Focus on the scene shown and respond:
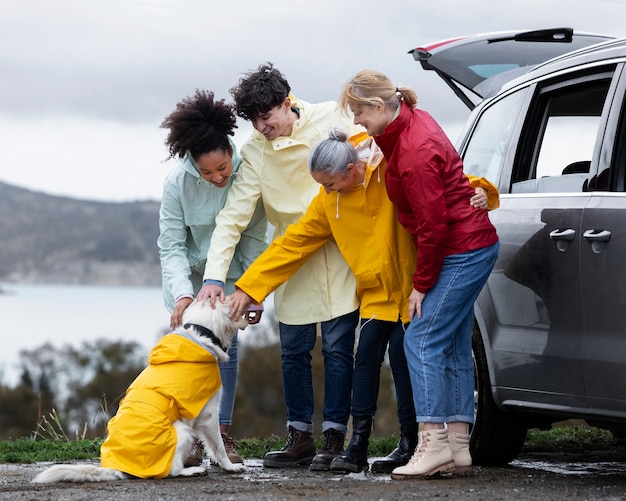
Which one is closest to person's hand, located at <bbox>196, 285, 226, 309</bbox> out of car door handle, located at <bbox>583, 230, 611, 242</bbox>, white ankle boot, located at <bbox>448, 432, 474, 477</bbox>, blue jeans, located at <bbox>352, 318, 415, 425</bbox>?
blue jeans, located at <bbox>352, 318, 415, 425</bbox>

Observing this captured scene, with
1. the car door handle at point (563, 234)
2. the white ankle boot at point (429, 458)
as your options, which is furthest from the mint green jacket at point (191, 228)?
the car door handle at point (563, 234)

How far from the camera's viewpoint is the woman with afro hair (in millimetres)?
5746

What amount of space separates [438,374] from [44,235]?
306 feet

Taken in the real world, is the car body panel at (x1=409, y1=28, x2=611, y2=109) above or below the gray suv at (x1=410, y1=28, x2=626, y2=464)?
above

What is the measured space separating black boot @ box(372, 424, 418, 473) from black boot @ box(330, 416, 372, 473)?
0.09 metres

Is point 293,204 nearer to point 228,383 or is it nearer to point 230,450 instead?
point 228,383

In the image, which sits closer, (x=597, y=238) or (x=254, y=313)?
(x=597, y=238)

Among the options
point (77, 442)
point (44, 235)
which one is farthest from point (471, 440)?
point (44, 235)

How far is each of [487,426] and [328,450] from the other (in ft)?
2.90

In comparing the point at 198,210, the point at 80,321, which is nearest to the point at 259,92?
the point at 198,210

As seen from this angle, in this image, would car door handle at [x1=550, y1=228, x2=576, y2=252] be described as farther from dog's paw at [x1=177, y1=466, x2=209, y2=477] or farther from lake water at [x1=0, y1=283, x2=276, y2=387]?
lake water at [x1=0, y1=283, x2=276, y2=387]

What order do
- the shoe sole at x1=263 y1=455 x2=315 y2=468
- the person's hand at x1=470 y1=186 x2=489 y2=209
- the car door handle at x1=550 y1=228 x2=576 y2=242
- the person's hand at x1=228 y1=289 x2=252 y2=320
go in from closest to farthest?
the car door handle at x1=550 y1=228 x2=576 y2=242 → the person's hand at x1=470 y1=186 x2=489 y2=209 → the person's hand at x1=228 y1=289 x2=252 y2=320 → the shoe sole at x1=263 y1=455 x2=315 y2=468

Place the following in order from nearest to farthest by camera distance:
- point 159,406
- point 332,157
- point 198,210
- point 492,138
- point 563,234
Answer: point 563,234 → point 159,406 → point 332,157 → point 492,138 → point 198,210

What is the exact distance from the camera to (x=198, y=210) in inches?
239
